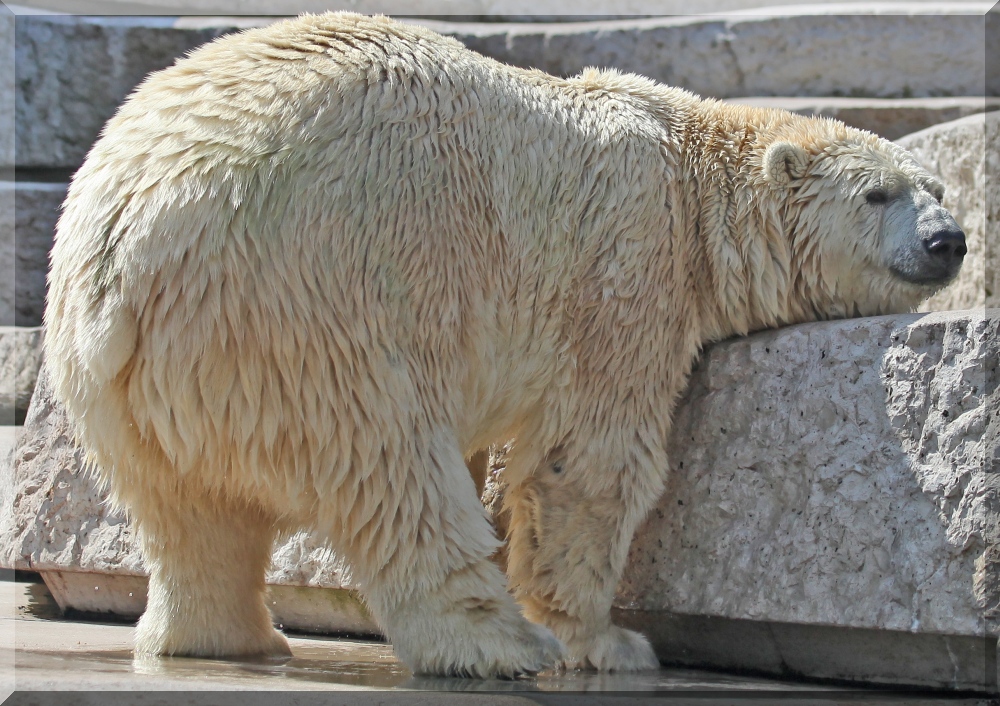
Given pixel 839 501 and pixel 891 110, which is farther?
pixel 891 110

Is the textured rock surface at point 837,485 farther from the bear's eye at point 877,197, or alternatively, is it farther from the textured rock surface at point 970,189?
the textured rock surface at point 970,189

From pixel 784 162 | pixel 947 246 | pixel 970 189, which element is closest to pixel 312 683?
pixel 784 162

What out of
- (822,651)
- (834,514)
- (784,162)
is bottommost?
(822,651)

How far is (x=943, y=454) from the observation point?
2.96 metres

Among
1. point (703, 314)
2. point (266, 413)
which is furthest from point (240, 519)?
point (703, 314)

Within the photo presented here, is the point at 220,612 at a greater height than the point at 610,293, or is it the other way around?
the point at 610,293

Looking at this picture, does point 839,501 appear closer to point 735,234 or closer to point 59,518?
point 735,234

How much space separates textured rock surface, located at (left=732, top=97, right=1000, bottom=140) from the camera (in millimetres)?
5953

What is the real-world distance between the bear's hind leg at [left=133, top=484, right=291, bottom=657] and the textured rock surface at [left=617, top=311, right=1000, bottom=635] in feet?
3.84

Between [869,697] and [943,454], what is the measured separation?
25.9 inches

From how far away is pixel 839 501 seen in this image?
10.3 ft

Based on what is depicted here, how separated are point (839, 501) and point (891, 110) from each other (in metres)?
3.51

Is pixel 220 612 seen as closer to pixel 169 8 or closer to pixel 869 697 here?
pixel 869 697

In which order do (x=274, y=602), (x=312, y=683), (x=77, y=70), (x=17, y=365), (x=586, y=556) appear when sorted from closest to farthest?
(x=312, y=683) → (x=586, y=556) → (x=274, y=602) → (x=17, y=365) → (x=77, y=70)
